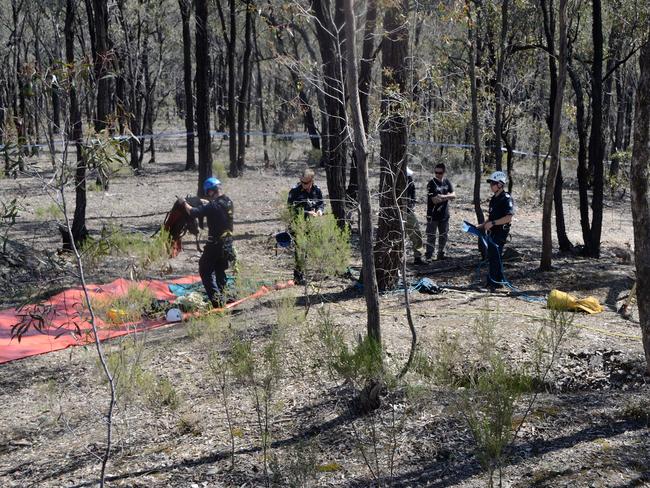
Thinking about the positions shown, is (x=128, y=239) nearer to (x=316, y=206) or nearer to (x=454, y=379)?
(x=316, y=206)

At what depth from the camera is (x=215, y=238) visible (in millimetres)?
9078

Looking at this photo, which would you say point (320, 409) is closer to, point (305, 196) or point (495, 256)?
point (305, 196)

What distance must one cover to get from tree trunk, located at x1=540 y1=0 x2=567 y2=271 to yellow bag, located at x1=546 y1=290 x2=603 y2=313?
197 cm

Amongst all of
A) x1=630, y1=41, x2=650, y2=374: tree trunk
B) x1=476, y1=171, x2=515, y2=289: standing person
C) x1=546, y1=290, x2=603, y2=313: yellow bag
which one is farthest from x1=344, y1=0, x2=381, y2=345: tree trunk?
x1=476, y1=171, x2=515, y2=289: standing person

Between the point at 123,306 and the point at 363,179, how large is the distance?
352cm

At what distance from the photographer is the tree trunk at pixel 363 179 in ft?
18.1

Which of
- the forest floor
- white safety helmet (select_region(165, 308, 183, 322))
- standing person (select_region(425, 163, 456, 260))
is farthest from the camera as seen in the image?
standing person (select_region(425, 163, 456, 260))

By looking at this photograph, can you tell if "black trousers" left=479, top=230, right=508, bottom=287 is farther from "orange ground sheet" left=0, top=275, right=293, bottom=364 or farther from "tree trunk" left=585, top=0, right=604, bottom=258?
"tree trunk" left=585, top=0, right=604, bottom=258

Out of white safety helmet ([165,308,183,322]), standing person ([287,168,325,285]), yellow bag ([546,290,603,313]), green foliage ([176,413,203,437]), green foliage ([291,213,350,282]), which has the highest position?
standing person ([287,168,325,285])

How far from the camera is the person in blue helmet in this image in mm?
9055

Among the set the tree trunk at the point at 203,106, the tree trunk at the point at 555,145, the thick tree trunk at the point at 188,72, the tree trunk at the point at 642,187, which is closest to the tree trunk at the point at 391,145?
the tree trunk at the point at 555,145

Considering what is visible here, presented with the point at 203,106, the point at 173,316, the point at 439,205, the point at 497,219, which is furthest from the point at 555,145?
the point at 203,106

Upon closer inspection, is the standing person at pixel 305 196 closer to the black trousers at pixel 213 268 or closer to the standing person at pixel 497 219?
the black trousers at pixel 213 268

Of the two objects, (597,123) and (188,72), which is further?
(188,72)
